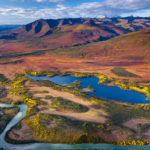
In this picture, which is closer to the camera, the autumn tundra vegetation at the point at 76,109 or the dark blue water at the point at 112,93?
the autumn tundra vegetation at the point at 76,109

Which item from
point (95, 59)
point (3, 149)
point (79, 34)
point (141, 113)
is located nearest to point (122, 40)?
point (95, 59)

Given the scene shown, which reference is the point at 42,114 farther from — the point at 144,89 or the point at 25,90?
the point at 144,89

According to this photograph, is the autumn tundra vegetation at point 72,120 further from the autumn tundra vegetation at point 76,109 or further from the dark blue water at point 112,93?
the dark blue water at point 112,93

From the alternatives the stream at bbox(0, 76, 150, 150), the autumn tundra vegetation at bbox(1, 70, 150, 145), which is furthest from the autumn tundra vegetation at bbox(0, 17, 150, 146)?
the stream at bbox(0, 76, 150, 150)

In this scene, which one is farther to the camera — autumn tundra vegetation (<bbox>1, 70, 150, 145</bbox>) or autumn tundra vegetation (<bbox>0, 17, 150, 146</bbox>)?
autumn tundra vegetation (<bbox>0, 17, 150, 146</bbox>)

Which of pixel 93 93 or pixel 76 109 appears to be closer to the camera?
pixel 76 109

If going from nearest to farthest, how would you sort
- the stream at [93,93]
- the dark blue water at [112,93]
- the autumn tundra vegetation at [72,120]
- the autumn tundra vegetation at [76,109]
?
1. the stream at [93,93]
2. the autumn tundra vegetation at [72,120]
3. the autumn tundra vegetation at [76,109]
4. the dark blue water at [112,93]

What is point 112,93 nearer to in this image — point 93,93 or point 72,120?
point 93,93

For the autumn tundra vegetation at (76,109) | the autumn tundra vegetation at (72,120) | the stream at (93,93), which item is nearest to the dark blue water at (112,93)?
the stream at (93,93)

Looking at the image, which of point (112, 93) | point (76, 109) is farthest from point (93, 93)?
point (76, 109)

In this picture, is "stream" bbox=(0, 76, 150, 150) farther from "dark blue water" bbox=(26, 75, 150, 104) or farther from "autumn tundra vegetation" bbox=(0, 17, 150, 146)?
"autumn tundra vegetation" bbox=(0, 17, 150, 146)

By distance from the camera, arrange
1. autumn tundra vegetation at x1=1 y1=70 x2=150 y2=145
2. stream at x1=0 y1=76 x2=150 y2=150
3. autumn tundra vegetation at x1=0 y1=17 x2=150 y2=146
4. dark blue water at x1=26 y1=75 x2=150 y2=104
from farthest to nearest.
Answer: dark blue water at x1=26 y1=75 x2=150 y2=104, autumn tundra vegetation at x1=0 y1=17 x2=150 y2=146, autumn tundra vegetation at x1=1 y1=70 x2=150 y2=145, stream at x1=0 y1=76 x2=150 y2=150
